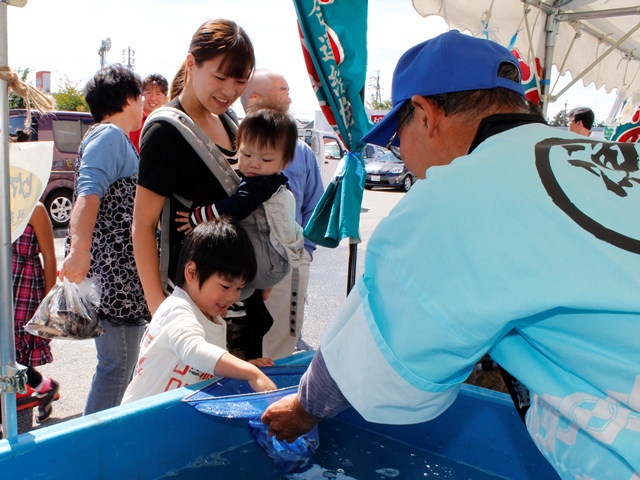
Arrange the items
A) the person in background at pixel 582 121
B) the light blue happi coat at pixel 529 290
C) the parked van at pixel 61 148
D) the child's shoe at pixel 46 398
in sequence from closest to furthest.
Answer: the light blue happi coat at pixel 529 290, the child's shoe at pixel 46 398, the person in background at pixel 582 121, the parked van at pixel 61 148

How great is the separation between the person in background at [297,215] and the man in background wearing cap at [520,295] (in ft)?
5.13

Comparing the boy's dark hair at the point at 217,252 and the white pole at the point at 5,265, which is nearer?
the white pole at the point at 5,265

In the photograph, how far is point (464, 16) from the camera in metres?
4.18

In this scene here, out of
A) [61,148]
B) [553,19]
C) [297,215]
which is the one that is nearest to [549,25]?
[553,19]

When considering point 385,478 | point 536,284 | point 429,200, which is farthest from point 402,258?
point 385,478

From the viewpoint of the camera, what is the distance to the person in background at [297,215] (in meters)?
2.64

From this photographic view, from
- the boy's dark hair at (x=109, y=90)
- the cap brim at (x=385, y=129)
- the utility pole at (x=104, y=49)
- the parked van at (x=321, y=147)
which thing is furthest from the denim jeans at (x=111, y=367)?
the utility pole at (x=104, y=49)

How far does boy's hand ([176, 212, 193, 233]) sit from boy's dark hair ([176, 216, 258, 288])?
6 cm

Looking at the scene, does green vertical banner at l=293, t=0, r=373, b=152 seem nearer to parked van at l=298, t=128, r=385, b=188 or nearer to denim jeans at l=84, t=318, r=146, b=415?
denim jeans at l=84, t=318, r=146, b=415

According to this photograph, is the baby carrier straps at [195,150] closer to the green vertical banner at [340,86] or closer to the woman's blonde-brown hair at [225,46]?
the woman's blonde-brown hair at [225,46]

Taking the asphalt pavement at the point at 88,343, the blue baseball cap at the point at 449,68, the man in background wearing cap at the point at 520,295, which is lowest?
the asphalt pavement at the point at 88,343

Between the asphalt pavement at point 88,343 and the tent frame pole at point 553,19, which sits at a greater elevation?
the tent frame pole at point 553,19

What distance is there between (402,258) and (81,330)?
5.67ft

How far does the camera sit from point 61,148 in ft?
28.3
